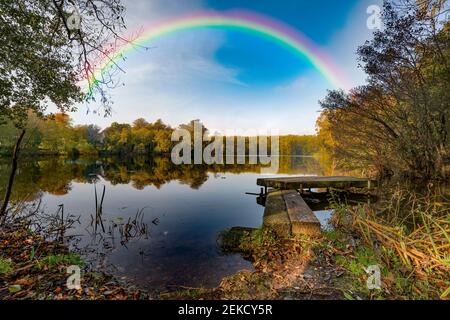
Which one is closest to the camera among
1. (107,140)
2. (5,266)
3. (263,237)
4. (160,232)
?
(5,266)

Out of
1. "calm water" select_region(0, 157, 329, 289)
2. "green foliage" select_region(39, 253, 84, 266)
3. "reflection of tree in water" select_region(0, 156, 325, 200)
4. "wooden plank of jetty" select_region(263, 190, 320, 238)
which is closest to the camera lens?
"green foliage" select_region(39, 253, 84, 266)

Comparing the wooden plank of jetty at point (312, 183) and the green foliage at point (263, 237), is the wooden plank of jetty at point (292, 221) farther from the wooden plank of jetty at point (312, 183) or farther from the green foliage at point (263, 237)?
the wooden plank of jetty at point (312, 183)

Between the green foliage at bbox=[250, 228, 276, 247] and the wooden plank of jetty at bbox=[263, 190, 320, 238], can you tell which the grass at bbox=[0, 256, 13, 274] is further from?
the wooden plank of jetty at bbox=[263, 190, 320, 238]

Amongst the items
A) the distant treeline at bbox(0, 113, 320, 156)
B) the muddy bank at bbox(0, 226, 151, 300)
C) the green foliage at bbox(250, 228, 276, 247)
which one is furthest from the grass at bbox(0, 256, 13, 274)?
the distant treeline at bbox(0, 113, 320, 156)

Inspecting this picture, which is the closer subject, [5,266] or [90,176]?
[5,266]

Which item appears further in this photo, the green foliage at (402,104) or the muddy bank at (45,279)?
the green foliage at (402,104)

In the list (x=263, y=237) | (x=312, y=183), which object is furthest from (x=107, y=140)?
(x=263, y=237)

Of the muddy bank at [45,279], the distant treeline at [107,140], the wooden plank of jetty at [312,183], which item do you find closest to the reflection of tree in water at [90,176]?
the muddy bank at [45,279]

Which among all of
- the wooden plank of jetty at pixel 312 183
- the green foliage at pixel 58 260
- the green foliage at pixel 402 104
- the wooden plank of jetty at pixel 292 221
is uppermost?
the green foliage at pixel 402 104

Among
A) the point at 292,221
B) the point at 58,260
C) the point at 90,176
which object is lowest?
the point at 58,260

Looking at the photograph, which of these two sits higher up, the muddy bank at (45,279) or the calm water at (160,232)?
the muddy bank at (45,279)

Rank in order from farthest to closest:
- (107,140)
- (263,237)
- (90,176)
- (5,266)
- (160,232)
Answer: (107,140) < (90,176) < (160,232) < (263,237) < (5,266)

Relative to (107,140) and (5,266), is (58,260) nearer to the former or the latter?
(5,266)
